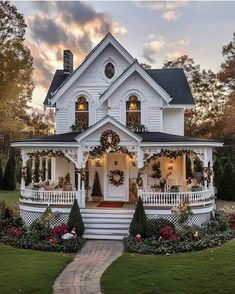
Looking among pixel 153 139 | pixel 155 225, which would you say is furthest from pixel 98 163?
pixel 155 225

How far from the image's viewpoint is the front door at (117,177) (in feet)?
68.1

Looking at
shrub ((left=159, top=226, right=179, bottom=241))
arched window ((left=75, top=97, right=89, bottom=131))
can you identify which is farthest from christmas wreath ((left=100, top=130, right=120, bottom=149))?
shrub ((left=159, top=226, right=179, bottom=241))

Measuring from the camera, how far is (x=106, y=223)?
17125mm

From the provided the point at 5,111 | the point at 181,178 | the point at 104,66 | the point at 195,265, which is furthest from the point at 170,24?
the point at 195,265

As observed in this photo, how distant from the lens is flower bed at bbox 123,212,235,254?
46.3 feet

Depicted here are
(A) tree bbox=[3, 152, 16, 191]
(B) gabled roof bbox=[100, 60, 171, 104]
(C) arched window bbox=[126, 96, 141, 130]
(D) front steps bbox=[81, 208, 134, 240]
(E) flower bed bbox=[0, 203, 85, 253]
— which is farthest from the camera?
(A) tree bbox=[3, 152, 16, 191]

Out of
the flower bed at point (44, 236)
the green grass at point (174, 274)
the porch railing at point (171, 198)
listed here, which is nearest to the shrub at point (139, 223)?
the porch railing at point (171, 198)

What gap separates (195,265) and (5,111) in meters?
25.1

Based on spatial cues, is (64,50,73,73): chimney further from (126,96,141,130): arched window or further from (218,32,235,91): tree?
(218,32,235,91): tree

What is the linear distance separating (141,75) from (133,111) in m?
2.02

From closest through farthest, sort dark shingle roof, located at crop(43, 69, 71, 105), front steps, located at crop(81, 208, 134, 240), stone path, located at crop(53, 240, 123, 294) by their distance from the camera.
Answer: stone path, located at crop(53, 240, 123, 294), front steps, located at crop(81, 208, 134, 240), dark shingle roof, located at crop(43, 69, 71, 105)

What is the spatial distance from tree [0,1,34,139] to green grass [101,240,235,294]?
22.1 meters

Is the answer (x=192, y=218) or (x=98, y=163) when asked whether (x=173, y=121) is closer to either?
(x=98, y=163)

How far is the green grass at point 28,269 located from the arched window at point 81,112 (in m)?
9.08
